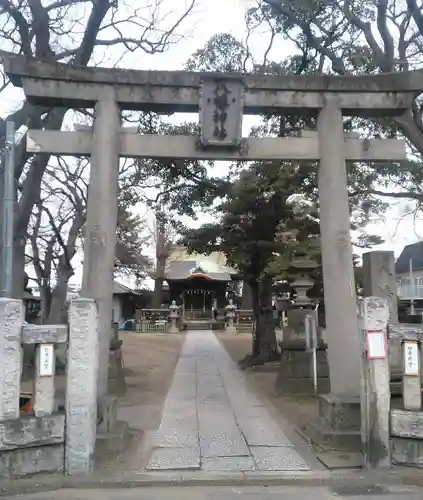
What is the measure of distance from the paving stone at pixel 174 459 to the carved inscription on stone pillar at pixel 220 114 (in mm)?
4594

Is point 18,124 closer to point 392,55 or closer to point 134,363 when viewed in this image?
point 392,55

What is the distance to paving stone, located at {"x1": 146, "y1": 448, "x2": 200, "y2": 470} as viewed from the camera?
692 centimetres

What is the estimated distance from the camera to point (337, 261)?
8328mm

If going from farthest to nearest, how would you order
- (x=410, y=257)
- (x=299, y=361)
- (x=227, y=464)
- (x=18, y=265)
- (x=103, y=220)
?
(x=410, y=257) < (x=18, y=265) < (x=299, y=361) < (x=103, y=220) < (x=227, y=464)

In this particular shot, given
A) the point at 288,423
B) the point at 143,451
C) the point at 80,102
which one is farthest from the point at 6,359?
the point at 288,423

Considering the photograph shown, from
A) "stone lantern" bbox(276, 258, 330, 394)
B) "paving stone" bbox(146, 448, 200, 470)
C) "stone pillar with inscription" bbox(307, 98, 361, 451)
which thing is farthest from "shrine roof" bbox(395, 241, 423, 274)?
"paving stone" bbox(146, 448, 200, 470)

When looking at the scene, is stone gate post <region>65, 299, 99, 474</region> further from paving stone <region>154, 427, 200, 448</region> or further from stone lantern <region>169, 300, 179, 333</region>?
stone lantern <region>169, 300, 179, 333</region>

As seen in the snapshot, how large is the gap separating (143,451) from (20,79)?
5754 millimetres

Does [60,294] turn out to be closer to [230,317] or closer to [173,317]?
[173,317]

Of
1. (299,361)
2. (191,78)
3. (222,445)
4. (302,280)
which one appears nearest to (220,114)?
(191,78)

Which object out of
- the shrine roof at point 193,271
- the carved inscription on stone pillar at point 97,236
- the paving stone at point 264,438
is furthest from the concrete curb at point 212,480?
the shrine roof at point 193,271

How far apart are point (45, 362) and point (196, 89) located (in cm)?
474

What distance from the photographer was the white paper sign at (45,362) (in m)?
6.52

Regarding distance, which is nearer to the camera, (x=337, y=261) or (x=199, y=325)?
(x=337, y=261)
